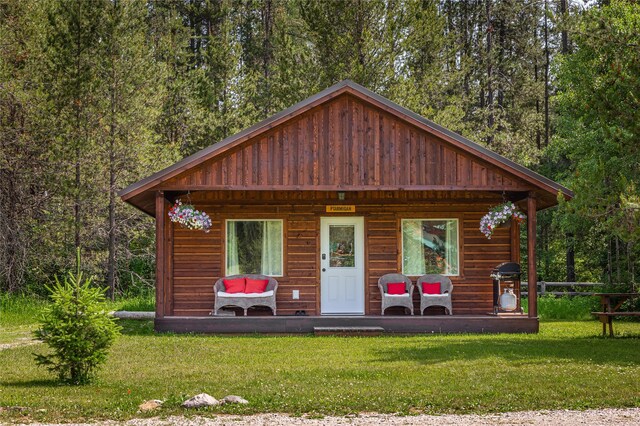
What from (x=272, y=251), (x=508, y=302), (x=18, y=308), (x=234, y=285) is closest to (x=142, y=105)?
(x=18, y=308)

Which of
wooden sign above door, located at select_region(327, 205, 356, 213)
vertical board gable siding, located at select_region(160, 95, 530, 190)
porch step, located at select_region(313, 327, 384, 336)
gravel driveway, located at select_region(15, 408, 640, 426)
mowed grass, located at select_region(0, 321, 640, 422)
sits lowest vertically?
gravel driveway, located at select_region(15, 408, 640, 426)

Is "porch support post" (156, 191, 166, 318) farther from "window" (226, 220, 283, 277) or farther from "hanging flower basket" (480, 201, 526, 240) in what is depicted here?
"hanging flower basket" (480, 201, 526, 240)

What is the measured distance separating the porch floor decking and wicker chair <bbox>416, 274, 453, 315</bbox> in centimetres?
78

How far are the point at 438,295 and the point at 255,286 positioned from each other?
3621mm

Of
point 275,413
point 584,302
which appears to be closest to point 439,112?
point 584,302

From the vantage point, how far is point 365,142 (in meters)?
16.4

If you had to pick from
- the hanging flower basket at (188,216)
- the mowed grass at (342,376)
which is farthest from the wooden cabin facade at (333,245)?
the mowed grass at (342,376)

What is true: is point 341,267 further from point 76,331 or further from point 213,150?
point 76,331

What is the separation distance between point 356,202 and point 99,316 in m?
8.92

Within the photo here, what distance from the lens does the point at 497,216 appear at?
16719mm

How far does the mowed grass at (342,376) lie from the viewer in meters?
8.66

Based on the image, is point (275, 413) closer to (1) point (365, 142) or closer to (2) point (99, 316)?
(2) point (99, 316)

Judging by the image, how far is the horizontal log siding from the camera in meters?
18.2

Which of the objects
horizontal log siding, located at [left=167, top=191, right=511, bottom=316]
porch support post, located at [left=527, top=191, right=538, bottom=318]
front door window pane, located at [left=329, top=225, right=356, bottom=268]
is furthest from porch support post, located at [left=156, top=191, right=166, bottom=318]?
porch support post, located at [left=527, top=191, right=538, bottom=318]
